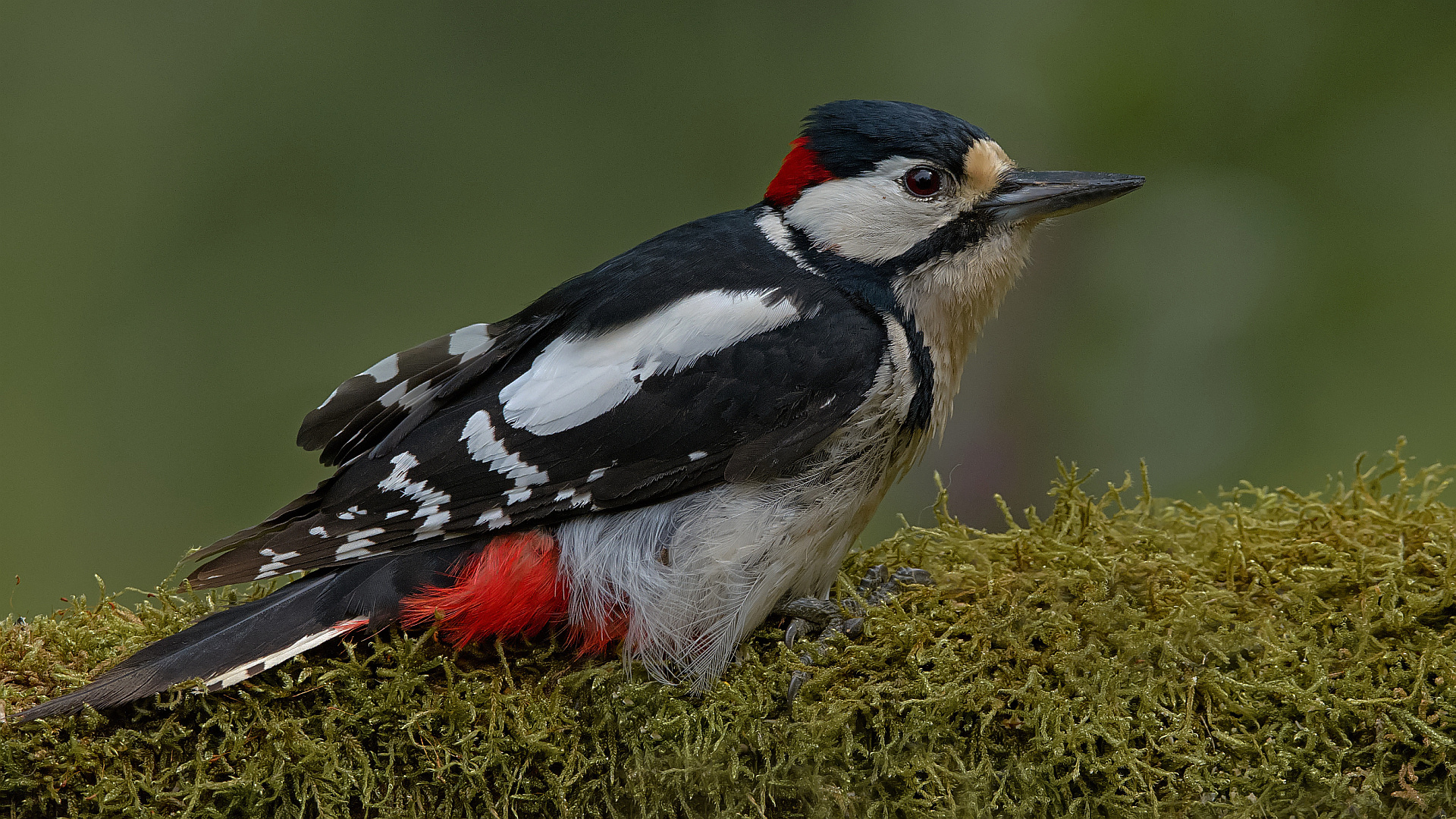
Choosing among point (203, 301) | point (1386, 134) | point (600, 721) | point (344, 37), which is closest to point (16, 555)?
point (203, 301)

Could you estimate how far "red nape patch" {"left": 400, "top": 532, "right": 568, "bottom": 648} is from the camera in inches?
83.2

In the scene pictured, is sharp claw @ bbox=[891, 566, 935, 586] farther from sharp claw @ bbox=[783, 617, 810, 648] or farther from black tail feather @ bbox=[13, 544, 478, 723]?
black tail feather @ bbox=[13, 544, 478, 723]

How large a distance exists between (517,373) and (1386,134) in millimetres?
3016

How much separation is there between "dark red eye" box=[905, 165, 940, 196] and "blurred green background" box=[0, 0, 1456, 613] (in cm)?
124

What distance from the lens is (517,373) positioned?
2453 millimetres

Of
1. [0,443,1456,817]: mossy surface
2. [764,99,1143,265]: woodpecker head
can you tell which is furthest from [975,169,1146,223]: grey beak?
[0,443,1456,817]: mossy surface

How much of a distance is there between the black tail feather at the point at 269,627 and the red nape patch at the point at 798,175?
1.13 meters

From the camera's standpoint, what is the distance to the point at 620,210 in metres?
5.62

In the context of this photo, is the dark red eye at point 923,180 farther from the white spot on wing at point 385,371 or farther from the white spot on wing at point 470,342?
the white spot on wing at point 385,371

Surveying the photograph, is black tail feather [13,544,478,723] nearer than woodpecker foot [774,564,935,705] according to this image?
Yes

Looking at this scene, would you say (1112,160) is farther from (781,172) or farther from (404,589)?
(404,589)

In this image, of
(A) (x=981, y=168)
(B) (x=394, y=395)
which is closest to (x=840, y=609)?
(A) (x=981, y=168)

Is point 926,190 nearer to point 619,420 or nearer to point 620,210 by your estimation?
point 619,420

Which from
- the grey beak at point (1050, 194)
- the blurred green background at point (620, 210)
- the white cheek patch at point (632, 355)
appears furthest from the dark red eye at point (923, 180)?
the blurred green background at point (620, 210)
